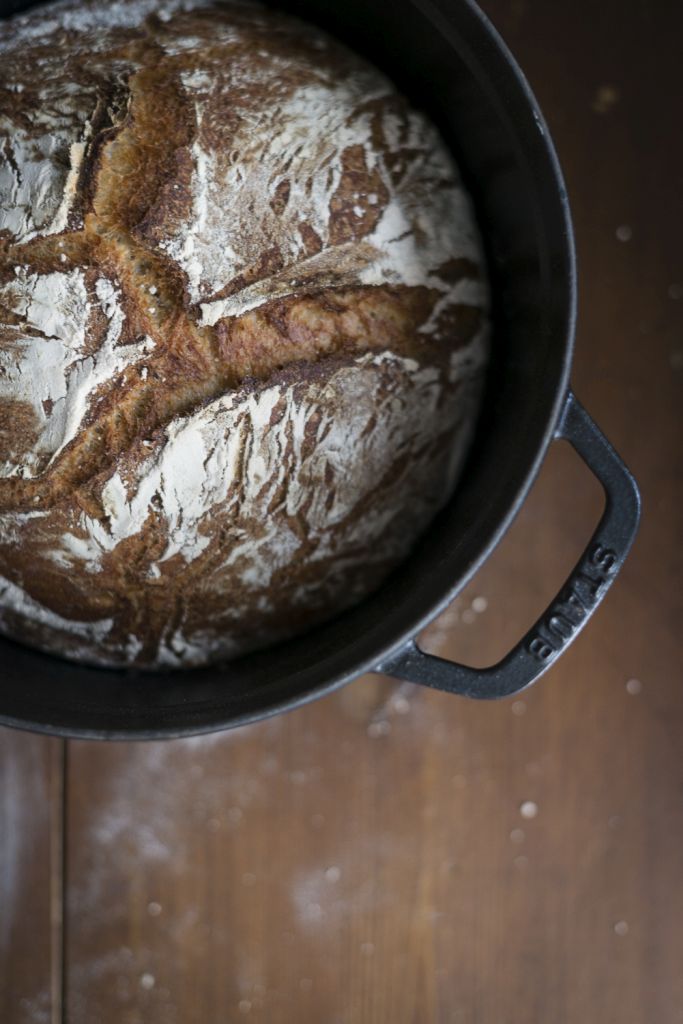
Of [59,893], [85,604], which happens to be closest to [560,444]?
[85,604]

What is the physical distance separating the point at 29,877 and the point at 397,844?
0.46m

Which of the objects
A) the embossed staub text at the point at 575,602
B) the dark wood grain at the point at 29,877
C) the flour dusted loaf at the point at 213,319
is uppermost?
the flour dusted loaf at the point at 213,319

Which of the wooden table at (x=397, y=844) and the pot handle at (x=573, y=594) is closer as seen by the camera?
the pot handle at (x=573, y=594)

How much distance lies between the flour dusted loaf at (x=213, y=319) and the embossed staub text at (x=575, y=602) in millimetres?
184

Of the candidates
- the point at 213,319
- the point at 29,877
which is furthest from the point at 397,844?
the point at 213,319

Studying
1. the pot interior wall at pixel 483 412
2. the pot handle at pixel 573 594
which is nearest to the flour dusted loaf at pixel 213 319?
the pot interior wall at pixel 483 412

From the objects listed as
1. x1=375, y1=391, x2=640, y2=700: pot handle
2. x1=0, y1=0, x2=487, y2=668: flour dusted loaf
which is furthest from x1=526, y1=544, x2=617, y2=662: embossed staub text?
x1=0, y1=0, x2=487, y2=668: flour dusted loaf

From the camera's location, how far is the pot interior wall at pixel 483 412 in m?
0.80

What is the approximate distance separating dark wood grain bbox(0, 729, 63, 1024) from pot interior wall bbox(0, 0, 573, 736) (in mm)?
238

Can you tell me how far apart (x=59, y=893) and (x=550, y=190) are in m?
0.99

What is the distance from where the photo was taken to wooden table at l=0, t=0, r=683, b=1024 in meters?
1.11

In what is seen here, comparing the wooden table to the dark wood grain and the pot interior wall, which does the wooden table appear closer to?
the dark wood grain

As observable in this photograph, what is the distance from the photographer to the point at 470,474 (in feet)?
3.00

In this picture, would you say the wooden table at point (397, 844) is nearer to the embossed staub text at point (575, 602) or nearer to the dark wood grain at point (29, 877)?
the dark wood grain at point (29, 877)
